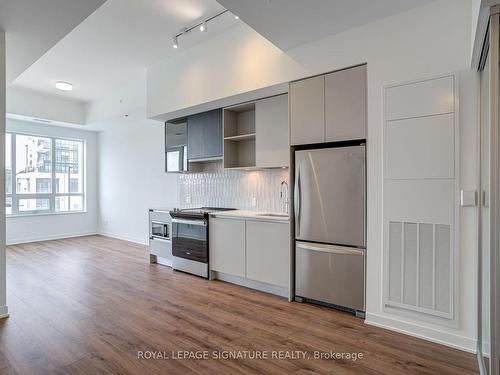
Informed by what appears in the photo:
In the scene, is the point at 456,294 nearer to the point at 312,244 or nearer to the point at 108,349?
the point at 312,244

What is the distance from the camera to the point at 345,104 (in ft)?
9.66

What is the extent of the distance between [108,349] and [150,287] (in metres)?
1.48

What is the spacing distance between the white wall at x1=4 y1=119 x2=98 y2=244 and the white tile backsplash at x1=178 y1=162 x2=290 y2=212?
12.3 ft

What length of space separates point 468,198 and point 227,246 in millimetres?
2676

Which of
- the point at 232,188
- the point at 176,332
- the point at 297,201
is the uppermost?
the point at 232,188

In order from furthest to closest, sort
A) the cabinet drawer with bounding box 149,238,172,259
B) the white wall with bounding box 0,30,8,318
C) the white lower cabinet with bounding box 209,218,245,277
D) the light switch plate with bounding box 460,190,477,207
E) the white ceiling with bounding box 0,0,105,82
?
the cabinet drawer with bounding box 149,238,172,259
the white lower cabinet with bounding box 209,218,245,277
the white wall with bounding box 0,30,8,318
the white ceiling with bounding box 0,0,105,82
the light switch plate with bounding box 460,190,477,207

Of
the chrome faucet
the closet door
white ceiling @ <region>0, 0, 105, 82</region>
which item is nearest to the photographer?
the closet door

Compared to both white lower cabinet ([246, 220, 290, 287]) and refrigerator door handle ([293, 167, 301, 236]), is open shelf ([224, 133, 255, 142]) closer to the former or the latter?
refrigerator door handle ([293, 167, 301, 236])

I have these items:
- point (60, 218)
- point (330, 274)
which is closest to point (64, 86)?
point (60, 218)

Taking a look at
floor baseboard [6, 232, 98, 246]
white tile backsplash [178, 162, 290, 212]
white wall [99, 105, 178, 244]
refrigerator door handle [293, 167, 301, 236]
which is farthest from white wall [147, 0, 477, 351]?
floor baseboard [6, 232, 98, 246]

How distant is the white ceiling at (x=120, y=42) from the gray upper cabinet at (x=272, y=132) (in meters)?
1.11

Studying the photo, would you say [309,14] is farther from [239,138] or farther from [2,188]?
[2,188]

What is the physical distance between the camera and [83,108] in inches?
288

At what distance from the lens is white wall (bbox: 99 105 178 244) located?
20.9ft
